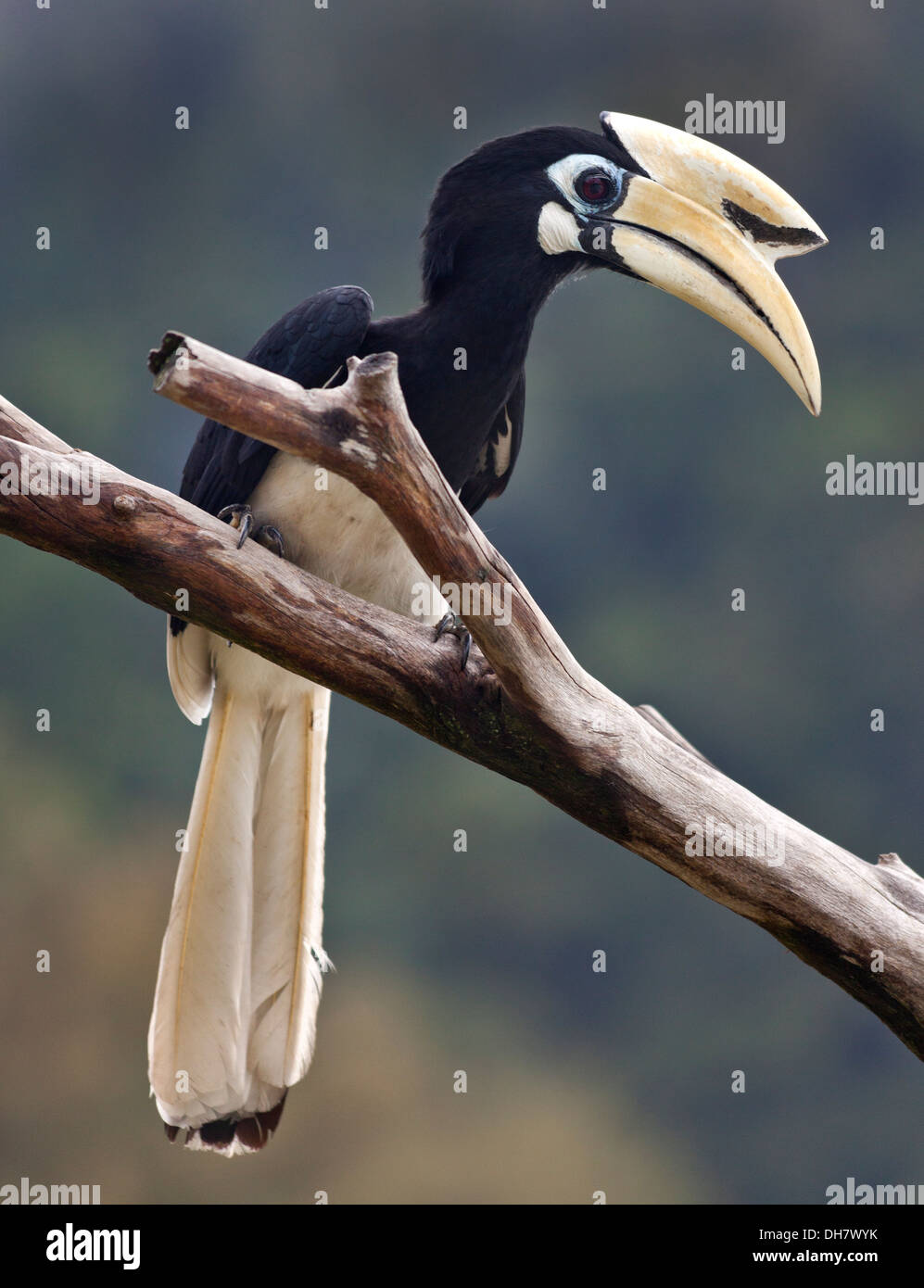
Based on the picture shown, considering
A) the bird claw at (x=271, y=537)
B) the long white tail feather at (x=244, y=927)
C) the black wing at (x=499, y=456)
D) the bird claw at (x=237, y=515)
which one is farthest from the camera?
the black wing at (x=499, y=456)

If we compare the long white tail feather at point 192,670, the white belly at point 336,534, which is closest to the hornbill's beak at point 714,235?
the white belly at point 336,534

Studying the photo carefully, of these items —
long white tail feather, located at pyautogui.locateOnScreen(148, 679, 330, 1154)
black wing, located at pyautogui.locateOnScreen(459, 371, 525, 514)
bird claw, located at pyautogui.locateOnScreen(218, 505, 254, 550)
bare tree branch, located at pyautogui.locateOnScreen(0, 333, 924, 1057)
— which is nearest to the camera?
bare tree branch, located at pyautogui.locateOnScreen(0, 333, 924, 1057)

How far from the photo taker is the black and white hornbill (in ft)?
6.68

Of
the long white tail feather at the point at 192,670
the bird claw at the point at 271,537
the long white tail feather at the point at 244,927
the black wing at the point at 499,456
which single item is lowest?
the long white tail feather at the point at 244,927

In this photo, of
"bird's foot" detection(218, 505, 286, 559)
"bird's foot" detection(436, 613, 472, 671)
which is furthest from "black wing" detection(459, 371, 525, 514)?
"bird's foot" detection(436, 613, 472, 671)

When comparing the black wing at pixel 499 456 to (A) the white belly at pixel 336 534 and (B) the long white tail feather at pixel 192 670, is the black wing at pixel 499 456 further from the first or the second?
(B) the long white tail feather at pixel 192 670

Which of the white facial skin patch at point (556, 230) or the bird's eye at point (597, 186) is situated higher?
the bird's eye at point (597, 186)

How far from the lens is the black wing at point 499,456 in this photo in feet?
8.18

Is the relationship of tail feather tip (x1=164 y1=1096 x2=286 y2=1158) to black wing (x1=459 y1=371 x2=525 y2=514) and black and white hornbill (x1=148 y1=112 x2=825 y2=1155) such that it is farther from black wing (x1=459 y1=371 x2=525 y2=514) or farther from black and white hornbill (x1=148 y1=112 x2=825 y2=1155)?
black wing (x1=459 y1=371 x2=525 y2=514)

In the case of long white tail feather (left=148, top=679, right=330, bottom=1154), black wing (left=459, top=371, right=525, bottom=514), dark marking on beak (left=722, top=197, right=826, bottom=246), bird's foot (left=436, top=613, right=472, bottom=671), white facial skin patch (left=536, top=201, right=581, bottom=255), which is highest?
white facial skin patch (left=536, top=201, right=581, bottom=255)

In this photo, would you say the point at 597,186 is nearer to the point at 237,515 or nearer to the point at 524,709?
the point at 237,515

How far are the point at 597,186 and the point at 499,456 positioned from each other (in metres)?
0.57

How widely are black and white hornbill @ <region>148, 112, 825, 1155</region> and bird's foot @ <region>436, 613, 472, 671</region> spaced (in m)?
0.31

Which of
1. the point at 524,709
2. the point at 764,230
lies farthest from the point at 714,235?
the point at 524,709
